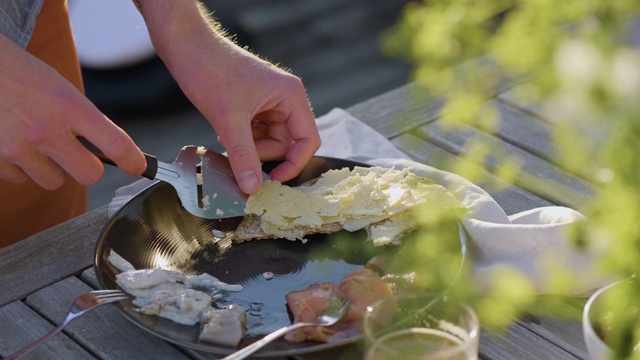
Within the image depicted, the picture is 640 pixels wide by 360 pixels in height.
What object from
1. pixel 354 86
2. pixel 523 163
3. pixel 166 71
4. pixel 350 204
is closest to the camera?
pixel 350 204

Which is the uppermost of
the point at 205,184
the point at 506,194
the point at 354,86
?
the point at 205,184

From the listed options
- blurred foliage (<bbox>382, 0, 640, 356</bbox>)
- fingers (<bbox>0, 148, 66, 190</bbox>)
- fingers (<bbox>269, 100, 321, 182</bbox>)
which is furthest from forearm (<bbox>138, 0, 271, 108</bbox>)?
blurred foliage (<bbox>382, 0, 640, 356</bbox>)

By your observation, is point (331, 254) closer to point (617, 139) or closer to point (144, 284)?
point (144, 284)

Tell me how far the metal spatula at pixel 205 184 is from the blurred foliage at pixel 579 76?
84 cm

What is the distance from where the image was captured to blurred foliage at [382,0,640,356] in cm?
31

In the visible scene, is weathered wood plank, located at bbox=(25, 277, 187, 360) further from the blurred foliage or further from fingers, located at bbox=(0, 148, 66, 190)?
the blurred foliage

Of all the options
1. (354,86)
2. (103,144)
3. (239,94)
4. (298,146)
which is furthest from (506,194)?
(354,86)

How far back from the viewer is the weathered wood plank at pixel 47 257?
1.18 metres

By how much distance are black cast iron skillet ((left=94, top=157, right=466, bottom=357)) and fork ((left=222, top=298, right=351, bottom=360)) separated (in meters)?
0.09

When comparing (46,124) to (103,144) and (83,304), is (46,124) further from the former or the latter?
(83,304)

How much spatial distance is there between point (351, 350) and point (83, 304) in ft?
1.13

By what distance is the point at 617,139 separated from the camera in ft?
1.05

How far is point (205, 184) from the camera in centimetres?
131

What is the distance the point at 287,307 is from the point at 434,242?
0.96ft
